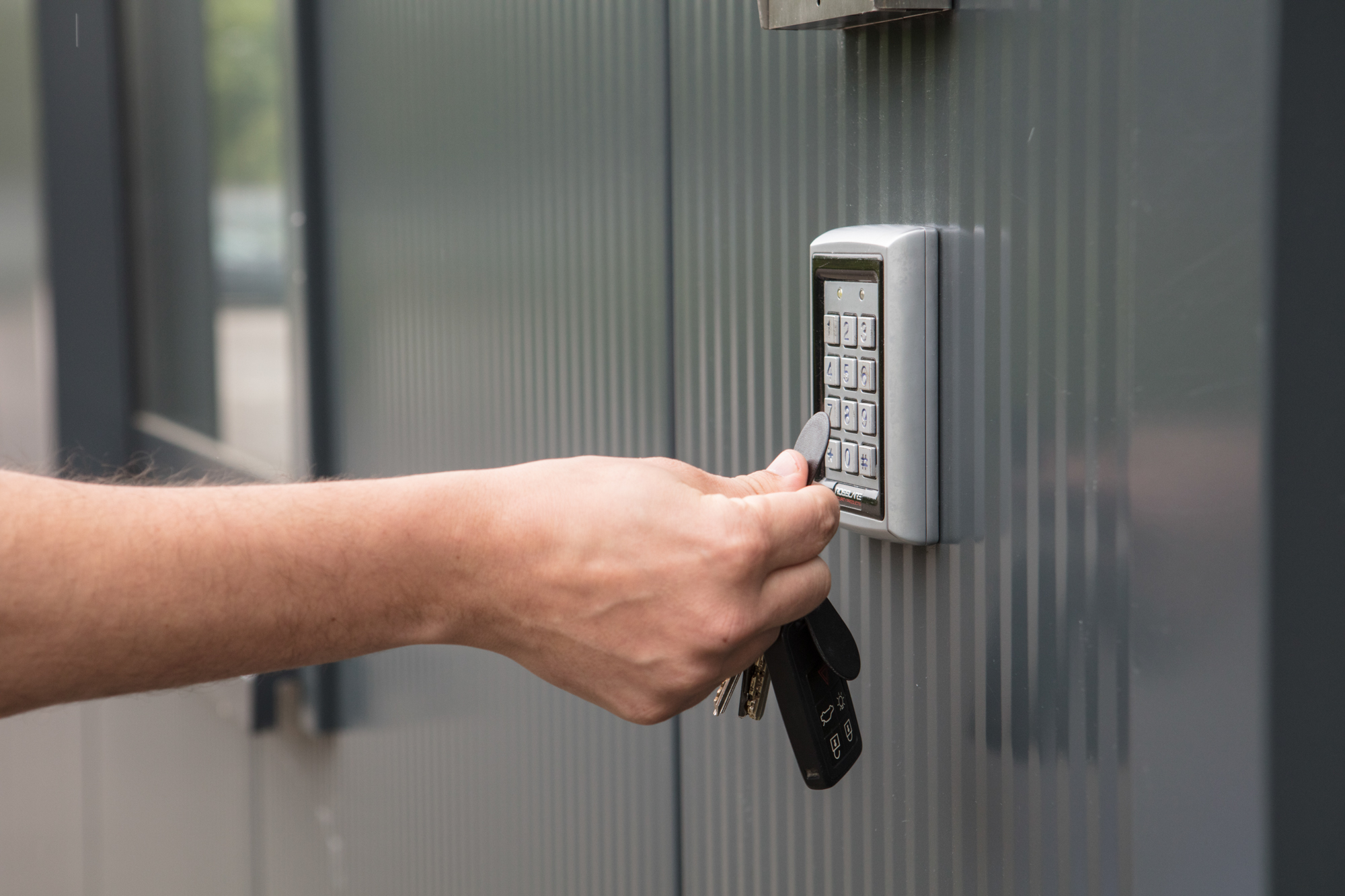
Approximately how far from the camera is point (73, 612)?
0.77 metres

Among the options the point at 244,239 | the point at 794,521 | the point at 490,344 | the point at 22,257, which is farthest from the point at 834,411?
the point at 22,257

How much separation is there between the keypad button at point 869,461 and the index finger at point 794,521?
2.5 inches

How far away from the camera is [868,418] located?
0.84m

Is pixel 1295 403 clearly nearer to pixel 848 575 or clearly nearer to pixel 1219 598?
pixel 1219 598

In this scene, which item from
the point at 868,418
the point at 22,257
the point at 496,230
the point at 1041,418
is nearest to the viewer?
the point at 1041,418

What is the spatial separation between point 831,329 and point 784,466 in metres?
0.12

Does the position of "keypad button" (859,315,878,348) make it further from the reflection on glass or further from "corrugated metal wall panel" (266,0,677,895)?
the reflection on glass

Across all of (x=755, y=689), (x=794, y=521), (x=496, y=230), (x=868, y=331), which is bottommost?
(x=755, y=689)

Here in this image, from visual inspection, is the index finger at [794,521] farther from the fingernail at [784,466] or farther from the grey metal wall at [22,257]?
the grey metal wall at [22,257]

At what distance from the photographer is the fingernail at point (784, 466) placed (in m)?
0.81

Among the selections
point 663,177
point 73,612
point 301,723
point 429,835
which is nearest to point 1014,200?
point 663,177

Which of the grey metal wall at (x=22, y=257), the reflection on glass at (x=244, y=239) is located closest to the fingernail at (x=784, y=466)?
the reflection on glass at (x=244, y=239)

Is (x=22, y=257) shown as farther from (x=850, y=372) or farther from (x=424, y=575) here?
(x=850, y=372)

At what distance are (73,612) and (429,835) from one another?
999mm
